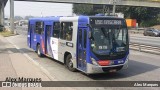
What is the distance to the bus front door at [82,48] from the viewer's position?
11414 mm

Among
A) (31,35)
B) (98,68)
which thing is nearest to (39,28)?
(31,35)

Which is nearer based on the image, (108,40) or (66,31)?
(108,40)

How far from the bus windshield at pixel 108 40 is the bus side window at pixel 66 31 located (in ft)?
6.26

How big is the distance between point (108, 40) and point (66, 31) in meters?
2.82

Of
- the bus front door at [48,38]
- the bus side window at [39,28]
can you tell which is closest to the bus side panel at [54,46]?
the bus front door at [48,38]

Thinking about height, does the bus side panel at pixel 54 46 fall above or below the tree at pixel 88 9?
below

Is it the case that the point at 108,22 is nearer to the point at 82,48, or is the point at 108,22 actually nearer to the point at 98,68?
the point at 82,48

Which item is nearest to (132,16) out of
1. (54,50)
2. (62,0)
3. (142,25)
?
(142,25)

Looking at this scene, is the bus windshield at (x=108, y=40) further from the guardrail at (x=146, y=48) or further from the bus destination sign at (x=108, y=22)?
the guardrail at (x=146, y=48)

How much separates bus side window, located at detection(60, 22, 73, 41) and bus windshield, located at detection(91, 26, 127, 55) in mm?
1908

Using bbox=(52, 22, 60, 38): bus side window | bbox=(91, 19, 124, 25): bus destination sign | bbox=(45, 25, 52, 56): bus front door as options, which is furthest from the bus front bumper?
bbox=(45, 25, 52, 56): bus front door

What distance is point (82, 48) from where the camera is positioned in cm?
1159

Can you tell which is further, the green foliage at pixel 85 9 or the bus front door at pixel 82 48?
the green foliage at pixel 85 9

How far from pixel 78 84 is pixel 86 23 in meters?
2.48
